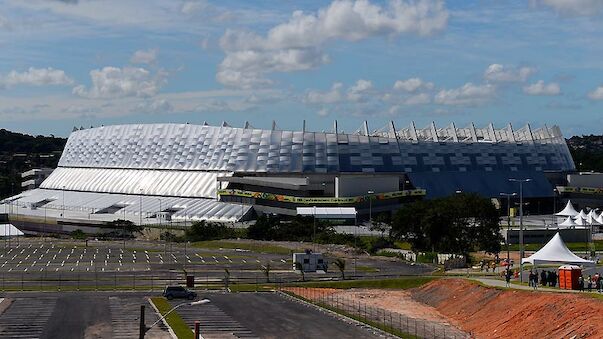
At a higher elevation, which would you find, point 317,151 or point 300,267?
point 317,151

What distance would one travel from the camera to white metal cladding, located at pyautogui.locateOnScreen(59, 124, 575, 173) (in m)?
162

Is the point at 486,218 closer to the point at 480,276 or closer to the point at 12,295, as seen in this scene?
the point at 480,276

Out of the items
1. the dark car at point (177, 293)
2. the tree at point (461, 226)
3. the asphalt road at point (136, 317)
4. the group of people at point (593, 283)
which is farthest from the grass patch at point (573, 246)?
the dark car at point (177, 293)

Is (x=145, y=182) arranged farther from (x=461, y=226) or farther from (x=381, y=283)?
(x=381, y=283)

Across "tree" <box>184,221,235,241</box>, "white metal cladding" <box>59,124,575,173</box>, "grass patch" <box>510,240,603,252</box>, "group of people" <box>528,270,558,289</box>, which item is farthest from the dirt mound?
"white metal cladding" <box>59,124,575,173</box>

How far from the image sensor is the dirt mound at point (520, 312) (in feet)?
161

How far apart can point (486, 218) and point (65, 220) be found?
74924mm

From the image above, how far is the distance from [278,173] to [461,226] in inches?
2380

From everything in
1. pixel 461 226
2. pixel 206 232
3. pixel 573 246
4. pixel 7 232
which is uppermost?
pixel 461 226

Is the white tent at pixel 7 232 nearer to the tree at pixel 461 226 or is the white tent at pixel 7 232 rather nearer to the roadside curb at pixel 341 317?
the tree at pixel 461 226

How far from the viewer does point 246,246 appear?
11650 cm

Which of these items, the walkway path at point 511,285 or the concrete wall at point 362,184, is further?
the concrete wall at point 362,184

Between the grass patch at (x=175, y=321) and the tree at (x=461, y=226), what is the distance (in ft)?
143

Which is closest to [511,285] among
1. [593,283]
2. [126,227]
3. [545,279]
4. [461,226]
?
[545,279]
